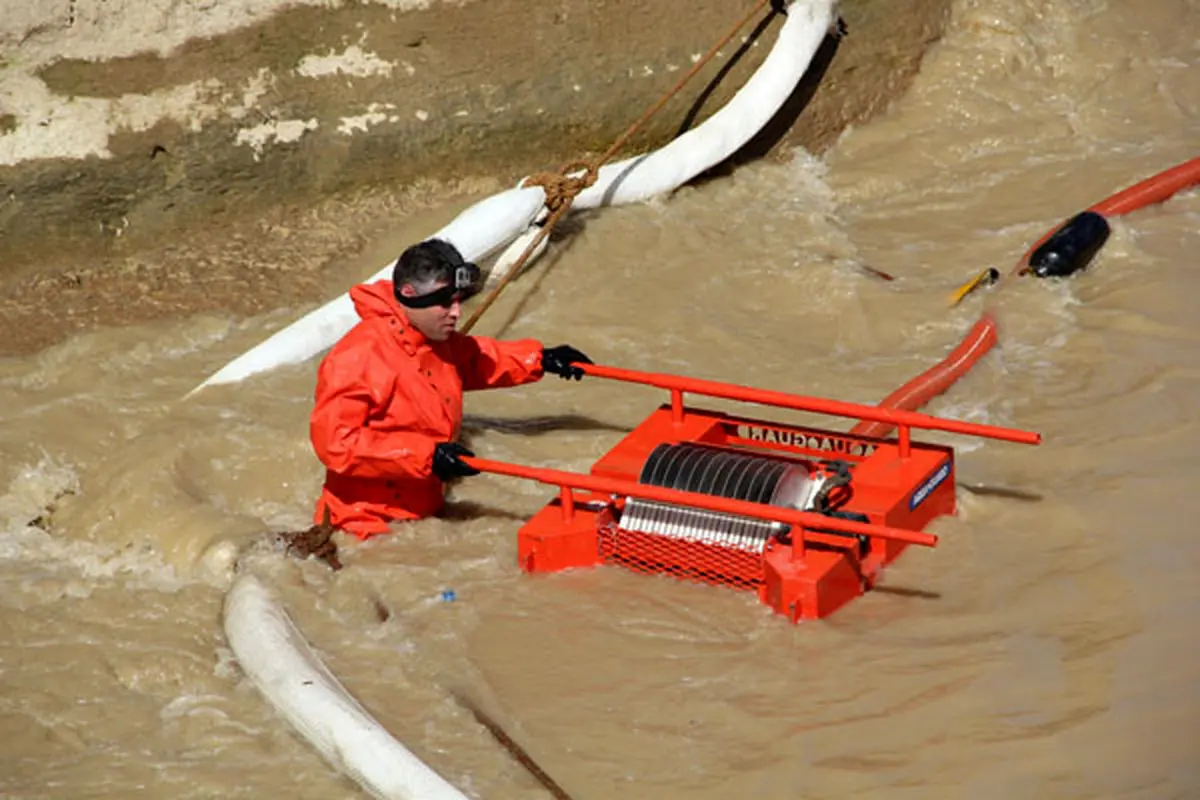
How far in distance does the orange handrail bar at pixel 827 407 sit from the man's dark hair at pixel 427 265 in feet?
2.42

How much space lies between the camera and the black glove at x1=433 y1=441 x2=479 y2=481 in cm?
584

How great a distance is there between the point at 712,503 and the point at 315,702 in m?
1.28

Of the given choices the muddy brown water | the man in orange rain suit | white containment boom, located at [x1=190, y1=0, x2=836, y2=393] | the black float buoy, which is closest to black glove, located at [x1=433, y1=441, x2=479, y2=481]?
the man in orange rain suit

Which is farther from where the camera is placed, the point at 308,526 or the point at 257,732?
the point at 308,526

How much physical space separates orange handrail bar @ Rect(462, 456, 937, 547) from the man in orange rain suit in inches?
8.6

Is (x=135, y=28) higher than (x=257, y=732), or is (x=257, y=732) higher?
(x=135, y=28)

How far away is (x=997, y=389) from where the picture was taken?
7.11 m

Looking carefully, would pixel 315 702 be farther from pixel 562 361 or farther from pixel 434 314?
pixel 562 361

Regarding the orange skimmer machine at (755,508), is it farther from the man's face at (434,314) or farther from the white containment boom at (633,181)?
the white containment boom at (633,181)

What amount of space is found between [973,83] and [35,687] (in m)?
5.92

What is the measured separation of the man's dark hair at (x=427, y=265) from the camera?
591cm

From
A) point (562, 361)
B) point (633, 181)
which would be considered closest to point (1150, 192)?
point (633, 181)

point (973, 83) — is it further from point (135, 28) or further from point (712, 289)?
point (135, 28)

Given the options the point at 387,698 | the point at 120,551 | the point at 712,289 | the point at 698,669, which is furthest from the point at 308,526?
the point at 712,289
